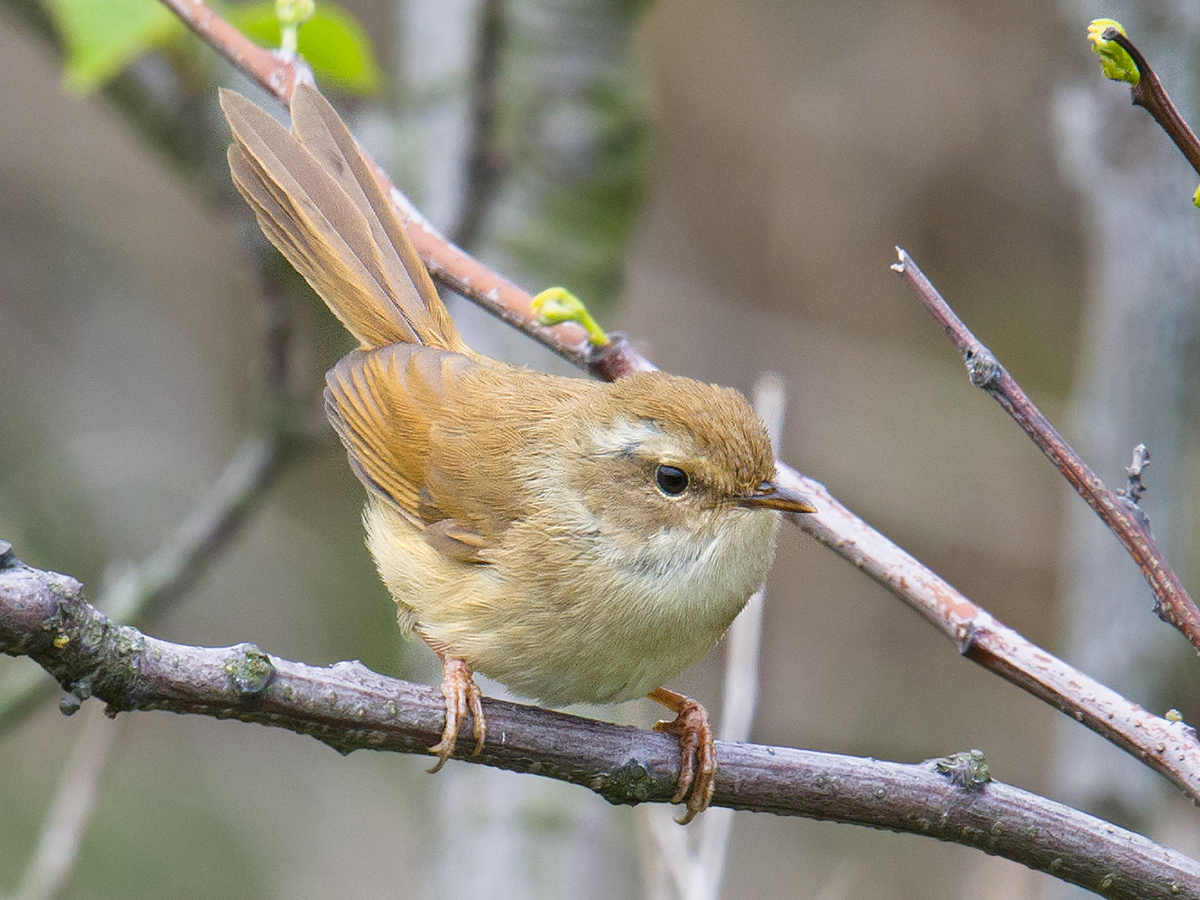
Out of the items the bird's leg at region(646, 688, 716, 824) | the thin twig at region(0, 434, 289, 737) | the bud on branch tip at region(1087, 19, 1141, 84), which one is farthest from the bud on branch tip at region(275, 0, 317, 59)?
the bud on branch tip at region(1087, 19, 1141, 84)

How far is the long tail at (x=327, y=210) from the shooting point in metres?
3.54

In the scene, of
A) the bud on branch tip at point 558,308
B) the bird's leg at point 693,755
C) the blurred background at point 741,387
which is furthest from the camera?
the blurred background at point 741,387

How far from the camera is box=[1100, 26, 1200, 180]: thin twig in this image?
5.82 ft

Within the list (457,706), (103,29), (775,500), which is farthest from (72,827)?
(103,29)

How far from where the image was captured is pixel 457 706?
2418 millimetres

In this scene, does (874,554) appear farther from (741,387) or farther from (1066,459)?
(741,387)

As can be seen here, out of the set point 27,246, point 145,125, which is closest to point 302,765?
point 27,246

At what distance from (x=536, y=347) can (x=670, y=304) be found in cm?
390

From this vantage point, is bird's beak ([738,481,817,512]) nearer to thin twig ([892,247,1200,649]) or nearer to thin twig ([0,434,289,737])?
thin twig ([892,247,1200,649])

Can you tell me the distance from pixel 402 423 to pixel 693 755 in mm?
1375

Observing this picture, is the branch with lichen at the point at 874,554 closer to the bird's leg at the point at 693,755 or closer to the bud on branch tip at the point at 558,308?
the bud on branch tip at the point at 558,308

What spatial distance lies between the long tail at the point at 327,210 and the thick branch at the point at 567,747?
5.03ft

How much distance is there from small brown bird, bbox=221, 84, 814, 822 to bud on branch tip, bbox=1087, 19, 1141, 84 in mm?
1172

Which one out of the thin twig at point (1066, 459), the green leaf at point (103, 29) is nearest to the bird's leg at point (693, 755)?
the thin twig at point (1066, 459)
